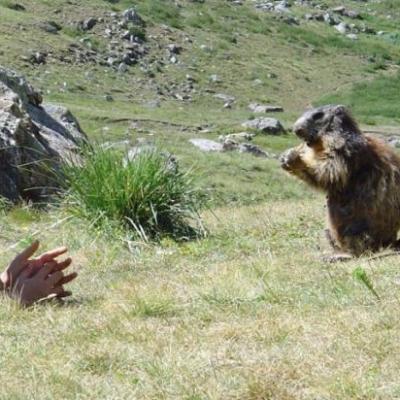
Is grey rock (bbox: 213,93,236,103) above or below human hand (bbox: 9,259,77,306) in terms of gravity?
below

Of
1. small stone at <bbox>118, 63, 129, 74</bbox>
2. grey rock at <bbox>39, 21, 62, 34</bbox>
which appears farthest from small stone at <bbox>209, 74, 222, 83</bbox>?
grey rock at <bbox>39, 21, 62, 34</bbox>

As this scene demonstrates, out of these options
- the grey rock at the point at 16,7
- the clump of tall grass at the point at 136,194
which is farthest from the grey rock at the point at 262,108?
the clump of tall grass at the point at 136,194

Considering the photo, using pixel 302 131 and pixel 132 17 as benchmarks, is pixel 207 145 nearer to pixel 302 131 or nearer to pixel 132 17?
pixel 302 131

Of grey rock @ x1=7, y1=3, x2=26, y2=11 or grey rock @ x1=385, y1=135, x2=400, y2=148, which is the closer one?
grey rock @ x1=385, y1=135, x2=400, y2=148

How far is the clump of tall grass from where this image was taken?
1103 cm

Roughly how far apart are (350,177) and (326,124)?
0.52 metres

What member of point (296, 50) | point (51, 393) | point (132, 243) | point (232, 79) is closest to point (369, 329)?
point (51, 393)

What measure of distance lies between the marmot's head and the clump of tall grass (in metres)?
2.37

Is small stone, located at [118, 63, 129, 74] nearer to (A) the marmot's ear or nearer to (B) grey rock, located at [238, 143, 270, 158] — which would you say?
(B) grey rock, located at [238, 143, 270, 158]

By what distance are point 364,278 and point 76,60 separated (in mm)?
34264

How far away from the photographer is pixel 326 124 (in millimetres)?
9094

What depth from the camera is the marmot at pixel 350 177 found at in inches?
350

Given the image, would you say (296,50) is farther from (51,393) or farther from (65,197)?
(51,393)

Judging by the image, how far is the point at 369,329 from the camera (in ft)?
18.3
